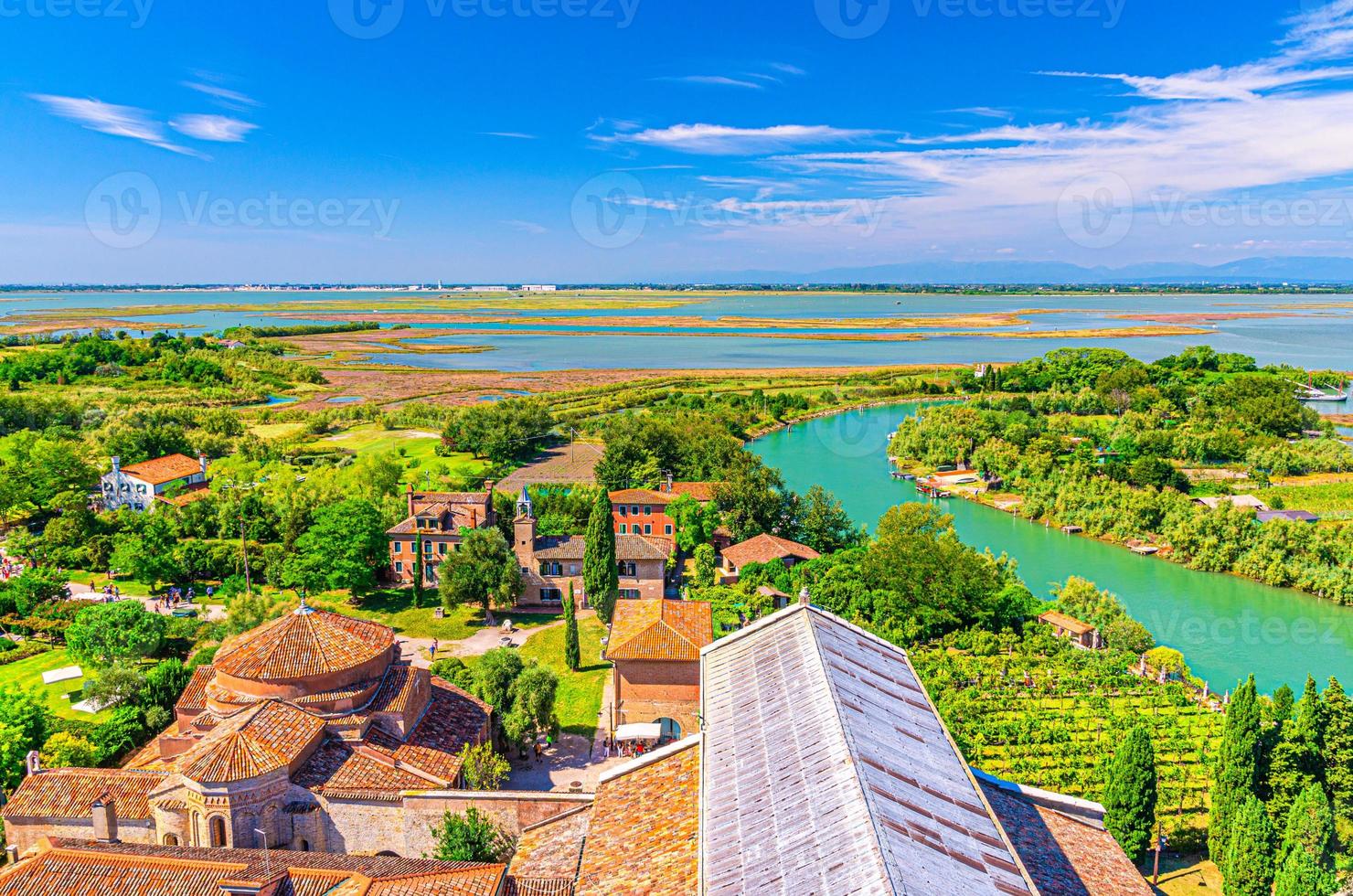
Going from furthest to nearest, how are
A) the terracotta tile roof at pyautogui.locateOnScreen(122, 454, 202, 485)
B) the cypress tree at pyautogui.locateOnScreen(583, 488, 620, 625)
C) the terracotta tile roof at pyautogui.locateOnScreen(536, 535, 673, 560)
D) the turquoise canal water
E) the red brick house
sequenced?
the terracotta tile roof at pyautogui.locateOnScreen(122, 454, 202, 485)
the red brick house
the terracotta tile roof at pyautogui.locateOnScreen(536, 535, 673, 560)
the cypress tree at pyautogui.locateOnScreen(583, 488, 620, 625)
the turquoise canal water

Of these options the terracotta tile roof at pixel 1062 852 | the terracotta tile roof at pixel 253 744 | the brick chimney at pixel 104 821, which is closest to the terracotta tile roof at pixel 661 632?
the terracotta tile roof at pixel 253 744

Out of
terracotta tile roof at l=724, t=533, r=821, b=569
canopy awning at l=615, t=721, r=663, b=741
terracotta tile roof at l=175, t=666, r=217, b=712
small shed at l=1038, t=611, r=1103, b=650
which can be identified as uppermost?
terracotta tile roof at l=175, t=666, r=217, b=712

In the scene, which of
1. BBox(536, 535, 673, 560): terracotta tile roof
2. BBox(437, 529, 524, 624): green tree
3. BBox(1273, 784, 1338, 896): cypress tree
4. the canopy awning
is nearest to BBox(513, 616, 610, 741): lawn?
the canopy awning

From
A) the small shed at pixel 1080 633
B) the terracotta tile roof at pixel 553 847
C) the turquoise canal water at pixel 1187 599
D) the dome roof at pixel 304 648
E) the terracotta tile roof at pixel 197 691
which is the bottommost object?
the turquoise canal water at pixel 1187 599

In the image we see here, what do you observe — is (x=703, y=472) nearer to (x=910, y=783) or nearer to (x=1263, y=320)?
(x=910, y=783)

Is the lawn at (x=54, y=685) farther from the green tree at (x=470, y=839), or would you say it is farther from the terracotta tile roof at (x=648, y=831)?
the terracotta tile roof at (x=648, y=831)

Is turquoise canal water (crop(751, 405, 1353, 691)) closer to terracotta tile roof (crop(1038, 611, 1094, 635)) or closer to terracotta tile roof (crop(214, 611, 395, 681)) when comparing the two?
terracotta tile roof (crop(1038, 611, 1094, 635))
